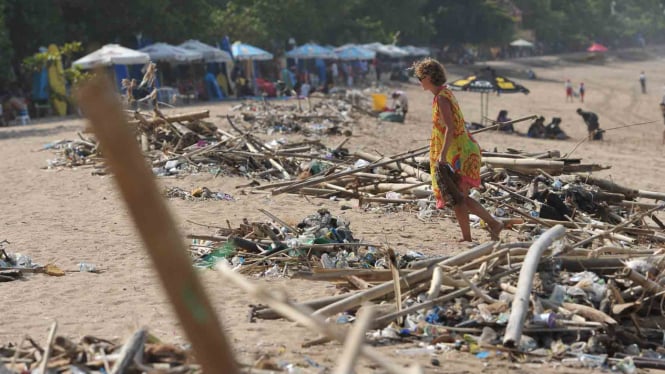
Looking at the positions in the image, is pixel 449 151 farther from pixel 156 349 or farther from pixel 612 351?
pixel 156 349

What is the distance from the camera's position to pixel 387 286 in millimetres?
5152

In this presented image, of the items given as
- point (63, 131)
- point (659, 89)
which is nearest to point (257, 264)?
point (63, 131)

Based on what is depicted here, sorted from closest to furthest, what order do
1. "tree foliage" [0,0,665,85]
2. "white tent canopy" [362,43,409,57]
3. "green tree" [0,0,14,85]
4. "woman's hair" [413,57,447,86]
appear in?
"woman's hair" [413,57,447,86] → "green tree" [0,0,14,85] → "tree foliage" [0,0,665,85] → "white tent canopy" [362,43,409,57]

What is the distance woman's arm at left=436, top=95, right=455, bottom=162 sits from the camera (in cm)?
727

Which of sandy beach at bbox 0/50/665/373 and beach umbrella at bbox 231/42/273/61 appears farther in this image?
beach umbrella at bbox 231/42/273/61

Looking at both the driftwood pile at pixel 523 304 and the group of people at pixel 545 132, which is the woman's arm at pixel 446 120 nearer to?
the driftwood pile at pixel 523 304

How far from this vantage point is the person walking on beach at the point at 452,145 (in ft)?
23.9

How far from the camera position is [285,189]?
30.7ft

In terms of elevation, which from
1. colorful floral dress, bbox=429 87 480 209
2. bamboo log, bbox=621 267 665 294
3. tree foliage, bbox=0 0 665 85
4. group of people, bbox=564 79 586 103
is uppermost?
tree foliage, bbox=0 0 665 85

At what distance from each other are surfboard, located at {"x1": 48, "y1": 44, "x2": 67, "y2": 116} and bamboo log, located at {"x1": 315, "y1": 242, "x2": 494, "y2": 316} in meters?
22.5

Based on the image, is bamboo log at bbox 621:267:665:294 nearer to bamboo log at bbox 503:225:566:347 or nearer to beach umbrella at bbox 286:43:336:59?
bamboo log at bbox 503:225:566:347

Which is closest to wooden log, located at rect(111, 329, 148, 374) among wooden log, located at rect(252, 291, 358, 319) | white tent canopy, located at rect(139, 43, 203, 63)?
wooden log, located at rect(252, 291, 358, 319)

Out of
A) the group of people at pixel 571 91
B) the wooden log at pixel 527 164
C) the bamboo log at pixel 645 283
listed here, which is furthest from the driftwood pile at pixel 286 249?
the group of people at pixel 571 91

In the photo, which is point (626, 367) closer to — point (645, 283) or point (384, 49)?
point (645, 283)
